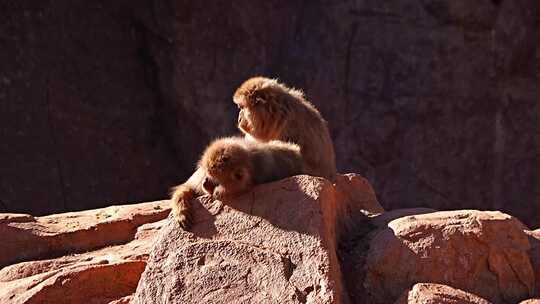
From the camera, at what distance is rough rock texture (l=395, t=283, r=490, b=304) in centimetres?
522

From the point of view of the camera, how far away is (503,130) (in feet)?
42.9

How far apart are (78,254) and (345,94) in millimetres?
6986

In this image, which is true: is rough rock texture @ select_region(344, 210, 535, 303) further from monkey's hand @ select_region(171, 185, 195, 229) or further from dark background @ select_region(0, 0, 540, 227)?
dark background @ select_region(0, 0, 540, 227)

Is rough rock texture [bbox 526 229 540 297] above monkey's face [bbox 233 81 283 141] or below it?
below

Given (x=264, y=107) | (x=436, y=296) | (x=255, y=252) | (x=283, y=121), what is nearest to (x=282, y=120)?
(x=283, y=121)

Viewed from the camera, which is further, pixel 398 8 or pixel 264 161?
pixel 398 8

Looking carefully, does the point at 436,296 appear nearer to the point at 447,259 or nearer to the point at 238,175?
the point at 447,259

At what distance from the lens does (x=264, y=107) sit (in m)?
7.49

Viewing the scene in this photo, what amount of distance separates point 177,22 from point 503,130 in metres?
4.41

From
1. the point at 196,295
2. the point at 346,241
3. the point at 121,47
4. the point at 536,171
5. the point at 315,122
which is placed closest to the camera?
the point at 196,295

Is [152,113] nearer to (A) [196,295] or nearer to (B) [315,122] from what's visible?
(B) [315,122]

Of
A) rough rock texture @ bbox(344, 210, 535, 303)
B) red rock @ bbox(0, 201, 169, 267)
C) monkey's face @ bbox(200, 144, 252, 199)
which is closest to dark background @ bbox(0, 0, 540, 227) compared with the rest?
red rock @ bbox(0, 201, 169, 267)

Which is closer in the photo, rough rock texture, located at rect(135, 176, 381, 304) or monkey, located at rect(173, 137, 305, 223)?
rough rock texture, located at rect(135, 176, 381, 304)

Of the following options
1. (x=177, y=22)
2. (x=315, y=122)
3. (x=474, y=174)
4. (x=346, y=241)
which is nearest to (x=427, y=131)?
(x=474, y=174)
